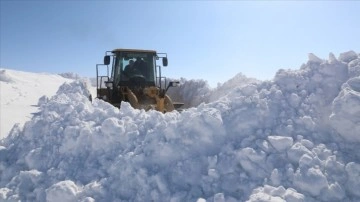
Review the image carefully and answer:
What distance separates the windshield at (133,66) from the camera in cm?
899

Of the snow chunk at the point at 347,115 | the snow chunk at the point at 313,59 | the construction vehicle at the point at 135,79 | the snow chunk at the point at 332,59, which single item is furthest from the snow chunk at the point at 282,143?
the construction vehicle at the point at 135,79

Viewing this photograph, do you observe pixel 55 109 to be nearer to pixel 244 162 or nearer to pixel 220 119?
pixel 220 119

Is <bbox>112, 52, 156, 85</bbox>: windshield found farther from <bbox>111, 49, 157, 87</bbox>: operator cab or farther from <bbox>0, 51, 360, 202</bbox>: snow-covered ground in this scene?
<bbox>0, 51, 360, 202</bbox>: snow-covered ground

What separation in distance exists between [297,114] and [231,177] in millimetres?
1493

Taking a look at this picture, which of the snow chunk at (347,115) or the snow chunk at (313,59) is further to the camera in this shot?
the snow chunk at (313,59)

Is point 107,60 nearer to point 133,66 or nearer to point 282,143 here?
point 133,66

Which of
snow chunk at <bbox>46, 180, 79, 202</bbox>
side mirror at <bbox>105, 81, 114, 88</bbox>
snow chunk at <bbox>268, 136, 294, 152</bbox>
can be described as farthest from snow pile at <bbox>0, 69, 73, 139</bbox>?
snow chunk at <bbox>268, 136, 294, 152</bbox>

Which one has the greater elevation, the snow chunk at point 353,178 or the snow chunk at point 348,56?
the snow chunk at point 348,56

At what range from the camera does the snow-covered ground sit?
375 centimetres

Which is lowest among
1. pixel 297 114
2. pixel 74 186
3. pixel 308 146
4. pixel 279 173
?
pixel 74 186

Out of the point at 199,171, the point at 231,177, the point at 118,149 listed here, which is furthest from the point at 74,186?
the point at 231,177

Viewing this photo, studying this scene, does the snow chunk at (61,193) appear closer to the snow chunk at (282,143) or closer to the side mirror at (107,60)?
the snow chunk at (282,143)

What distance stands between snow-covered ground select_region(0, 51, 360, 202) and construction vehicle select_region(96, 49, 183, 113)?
286cm

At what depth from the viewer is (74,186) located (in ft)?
13.4
